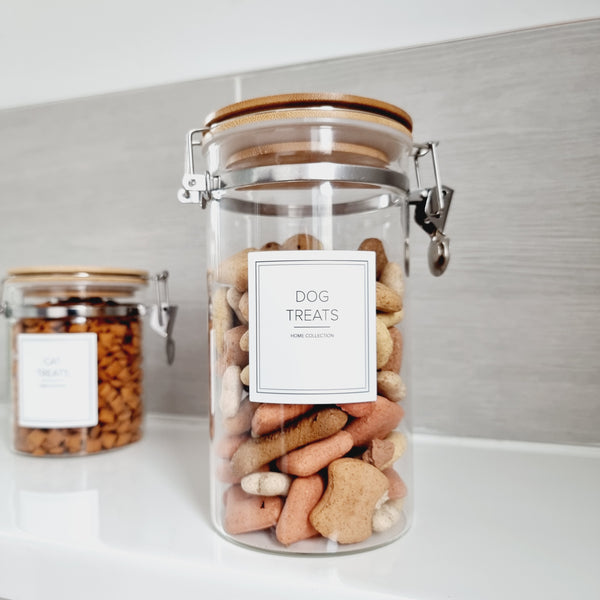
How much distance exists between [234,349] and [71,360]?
0.29 meters

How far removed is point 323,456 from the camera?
406mm

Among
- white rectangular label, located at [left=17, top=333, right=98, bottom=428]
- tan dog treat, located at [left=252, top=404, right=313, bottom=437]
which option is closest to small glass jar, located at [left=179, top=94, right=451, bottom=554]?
tan dog treat, located at [left=252, top=404, right=313, bottom=437]

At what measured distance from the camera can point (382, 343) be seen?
43 cm

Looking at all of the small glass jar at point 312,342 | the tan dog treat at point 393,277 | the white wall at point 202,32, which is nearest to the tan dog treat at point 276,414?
the small glass jar at point 312,342

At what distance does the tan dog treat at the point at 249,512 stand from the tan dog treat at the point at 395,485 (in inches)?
3.3

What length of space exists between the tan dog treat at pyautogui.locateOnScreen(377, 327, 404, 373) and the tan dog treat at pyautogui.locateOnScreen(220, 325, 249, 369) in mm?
105

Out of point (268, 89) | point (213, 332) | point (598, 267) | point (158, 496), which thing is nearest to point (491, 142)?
point (598, 267)

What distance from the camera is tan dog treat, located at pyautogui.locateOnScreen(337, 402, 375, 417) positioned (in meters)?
0.42

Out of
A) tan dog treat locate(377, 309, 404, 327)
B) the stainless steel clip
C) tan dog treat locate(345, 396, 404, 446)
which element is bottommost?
tan dog treat locate(345, 396, 404, 446)

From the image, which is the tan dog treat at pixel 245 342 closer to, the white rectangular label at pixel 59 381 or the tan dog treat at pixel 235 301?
the tan dog treat at pixel 235 301

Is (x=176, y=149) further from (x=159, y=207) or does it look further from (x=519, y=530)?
(x=519, y=530)

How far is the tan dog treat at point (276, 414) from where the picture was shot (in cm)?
42

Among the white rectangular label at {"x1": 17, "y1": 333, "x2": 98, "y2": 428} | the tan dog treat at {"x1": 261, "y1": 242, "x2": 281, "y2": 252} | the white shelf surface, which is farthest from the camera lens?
the white rectangular label at {"x1": 17, "y1": 333, "x2": 98, "y2": 428}

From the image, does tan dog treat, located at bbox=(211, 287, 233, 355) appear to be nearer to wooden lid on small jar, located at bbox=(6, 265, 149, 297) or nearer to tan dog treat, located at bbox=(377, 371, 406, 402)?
tan dog treat, located at bbox=(377, 371, 406, 402)
